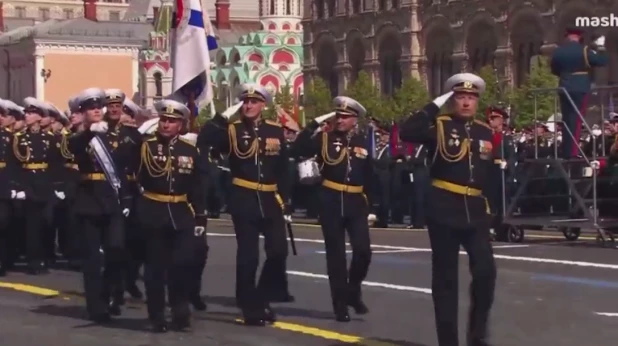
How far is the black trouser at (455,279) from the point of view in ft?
35.7

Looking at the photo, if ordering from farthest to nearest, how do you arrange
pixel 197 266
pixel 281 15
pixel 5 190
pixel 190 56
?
pixel 281 15
pixel 190 56
pixel 5 190
pixel 197 266

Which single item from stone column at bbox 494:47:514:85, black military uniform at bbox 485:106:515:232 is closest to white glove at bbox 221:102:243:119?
black military uniform at bbox 485:106:515:232

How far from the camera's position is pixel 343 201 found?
43.6ft

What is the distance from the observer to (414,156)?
25.1m

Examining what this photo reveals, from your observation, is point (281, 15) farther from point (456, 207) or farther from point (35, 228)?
point (456, 207)

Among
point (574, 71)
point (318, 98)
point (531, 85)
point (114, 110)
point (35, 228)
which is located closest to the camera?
point (114, 110)

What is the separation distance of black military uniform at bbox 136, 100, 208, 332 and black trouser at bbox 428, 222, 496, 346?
2.51 metres

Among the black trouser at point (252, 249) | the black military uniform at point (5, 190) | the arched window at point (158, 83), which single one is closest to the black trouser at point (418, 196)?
the black military uniform at point (5, 190)

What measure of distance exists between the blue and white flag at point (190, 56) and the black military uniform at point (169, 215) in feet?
17.9

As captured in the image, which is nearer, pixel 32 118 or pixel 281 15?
pixel 32 118

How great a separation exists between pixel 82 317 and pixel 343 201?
2653 millimetres

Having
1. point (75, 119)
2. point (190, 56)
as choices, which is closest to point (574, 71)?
point (190, 56)

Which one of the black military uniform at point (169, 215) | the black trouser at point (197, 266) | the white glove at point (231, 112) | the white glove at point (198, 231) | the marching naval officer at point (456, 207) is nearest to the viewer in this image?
the marching naval officer at point (456, 207)

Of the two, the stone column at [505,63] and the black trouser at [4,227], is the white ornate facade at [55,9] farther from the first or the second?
the black trouser at [4,227]
